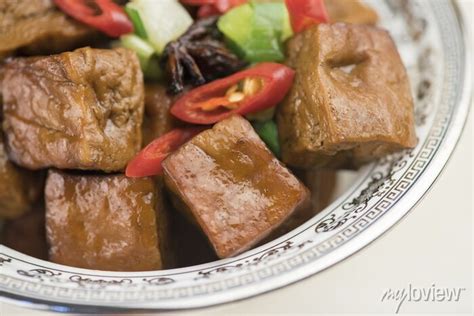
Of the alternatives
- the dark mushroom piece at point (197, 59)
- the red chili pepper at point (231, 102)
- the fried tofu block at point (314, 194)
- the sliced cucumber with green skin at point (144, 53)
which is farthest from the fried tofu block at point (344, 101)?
the sliced cucumber with green skin at point (144, 53)

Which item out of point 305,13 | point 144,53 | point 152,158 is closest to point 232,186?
point 152,158

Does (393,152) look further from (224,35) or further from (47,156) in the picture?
(47,156)

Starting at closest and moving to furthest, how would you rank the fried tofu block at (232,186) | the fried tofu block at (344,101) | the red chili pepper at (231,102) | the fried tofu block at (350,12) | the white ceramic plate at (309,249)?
the white ceramic plate at (309,249) → the fried tofu block at (232,186) → the fried tofu block at (344,101) → the red chili pepper at (231,102) → the fried tofu block at (350,12)

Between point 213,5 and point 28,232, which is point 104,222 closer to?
point 28,232

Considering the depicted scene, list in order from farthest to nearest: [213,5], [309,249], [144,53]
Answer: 1. [213,5]
2. [144,53]
3. [309,249]

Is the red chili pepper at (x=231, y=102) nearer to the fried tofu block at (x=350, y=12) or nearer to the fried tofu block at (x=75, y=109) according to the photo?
the fried tofu block at (x=75, y=109)

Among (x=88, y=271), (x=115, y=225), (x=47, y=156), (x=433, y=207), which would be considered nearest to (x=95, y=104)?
(x=47, y=156)

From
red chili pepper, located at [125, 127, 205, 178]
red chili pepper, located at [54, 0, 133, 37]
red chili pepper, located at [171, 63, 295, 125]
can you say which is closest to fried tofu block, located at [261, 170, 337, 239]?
red chili pepper, located at [171, 63, 295, 125]
